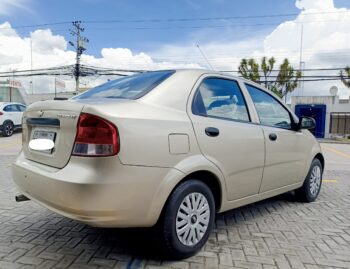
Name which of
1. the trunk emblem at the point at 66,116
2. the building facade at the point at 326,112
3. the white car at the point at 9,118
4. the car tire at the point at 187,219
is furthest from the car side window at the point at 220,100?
the building facade at the point at 326,112

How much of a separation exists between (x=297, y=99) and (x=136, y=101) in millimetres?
26120

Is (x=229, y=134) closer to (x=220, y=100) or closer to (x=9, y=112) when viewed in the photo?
(x=220, y=100)

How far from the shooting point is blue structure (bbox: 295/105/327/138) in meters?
25.3

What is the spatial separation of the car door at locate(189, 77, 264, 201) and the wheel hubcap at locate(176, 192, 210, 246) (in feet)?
1.13

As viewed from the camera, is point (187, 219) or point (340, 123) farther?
point (340, 123)

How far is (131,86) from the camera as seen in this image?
2938 mm

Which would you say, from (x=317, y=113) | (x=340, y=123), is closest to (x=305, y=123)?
(x=317, y=113)

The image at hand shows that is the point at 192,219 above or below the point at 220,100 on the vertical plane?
below

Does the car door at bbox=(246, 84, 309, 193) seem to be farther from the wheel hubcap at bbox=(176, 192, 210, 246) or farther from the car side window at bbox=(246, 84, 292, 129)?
the wheel hubcap at bbox=(176, 192, 210, 246)

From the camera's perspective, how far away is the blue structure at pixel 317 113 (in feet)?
83.1

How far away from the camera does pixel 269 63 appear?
3231 cm

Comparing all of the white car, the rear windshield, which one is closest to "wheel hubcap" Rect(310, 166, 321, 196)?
the rear windshield

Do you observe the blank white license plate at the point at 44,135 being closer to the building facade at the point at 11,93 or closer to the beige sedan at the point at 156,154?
the beige sedan at the point at 156,154

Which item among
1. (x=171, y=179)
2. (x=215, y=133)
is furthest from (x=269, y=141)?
(x=171, y=179)
